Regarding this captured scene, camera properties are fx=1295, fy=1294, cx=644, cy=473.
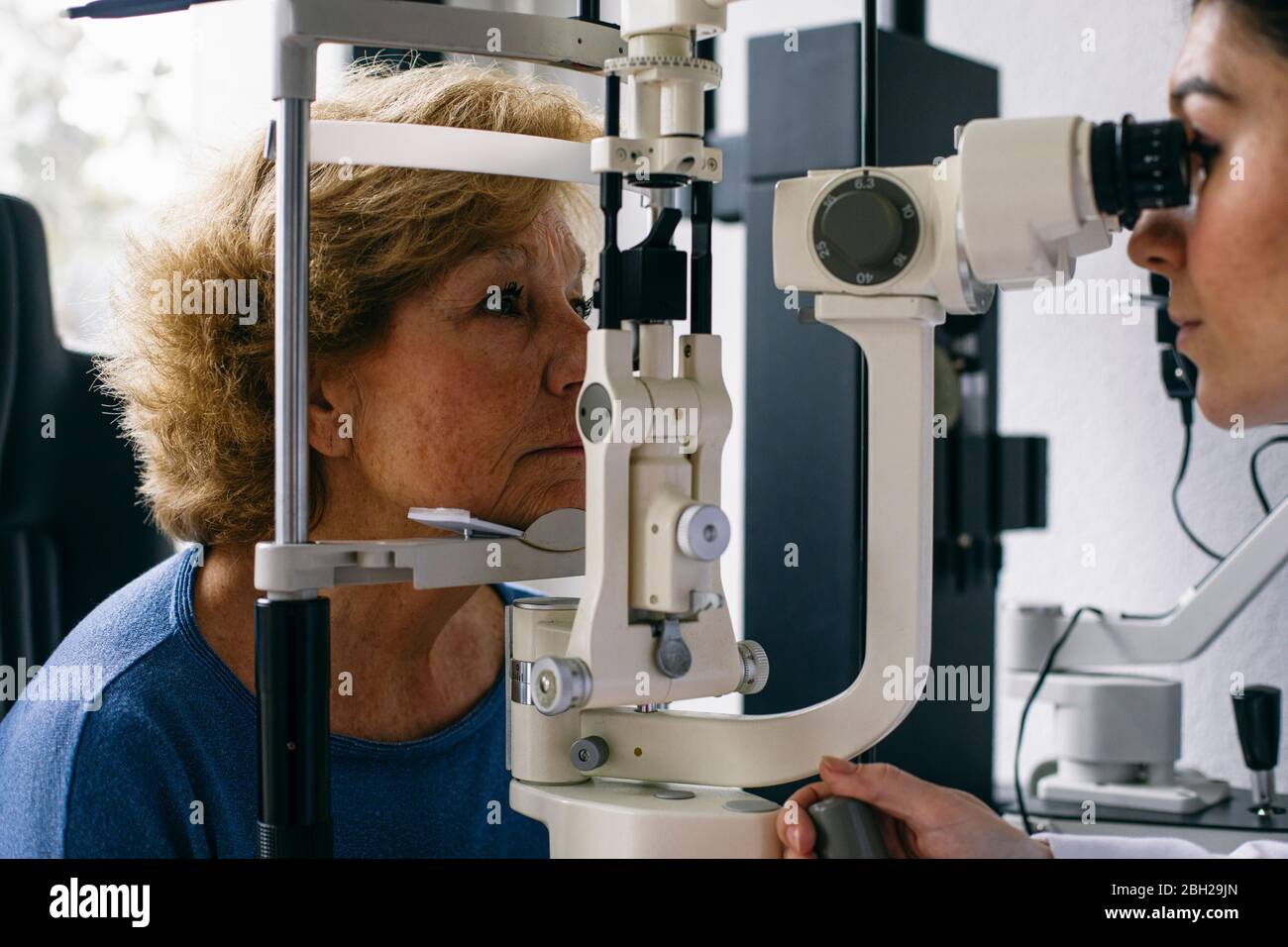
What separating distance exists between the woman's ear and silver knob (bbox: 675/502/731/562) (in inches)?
17.8

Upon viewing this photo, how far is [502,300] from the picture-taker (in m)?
1.08

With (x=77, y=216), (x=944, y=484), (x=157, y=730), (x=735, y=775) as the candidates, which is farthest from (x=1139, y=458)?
(x=77, y=216)

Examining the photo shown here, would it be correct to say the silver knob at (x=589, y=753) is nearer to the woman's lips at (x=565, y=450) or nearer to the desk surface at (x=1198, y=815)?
the woman's lips at (x=565, y=450)

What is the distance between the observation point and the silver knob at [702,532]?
749 mm

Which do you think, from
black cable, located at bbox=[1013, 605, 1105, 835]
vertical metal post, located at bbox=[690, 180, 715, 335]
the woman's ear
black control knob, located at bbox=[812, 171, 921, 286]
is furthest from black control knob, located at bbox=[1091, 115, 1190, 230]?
black cable, located at bbox=[1013, 605, 1105, 835]

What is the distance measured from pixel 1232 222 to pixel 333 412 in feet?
2.33

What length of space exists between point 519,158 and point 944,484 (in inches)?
33.6

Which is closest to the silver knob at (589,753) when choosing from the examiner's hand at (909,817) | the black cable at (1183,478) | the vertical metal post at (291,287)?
the examiner's hand at (909,817)

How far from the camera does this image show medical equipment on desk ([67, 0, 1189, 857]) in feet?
2.46

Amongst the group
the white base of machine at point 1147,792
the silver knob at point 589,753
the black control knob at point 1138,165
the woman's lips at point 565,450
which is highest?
the black control knob at point 1138,165

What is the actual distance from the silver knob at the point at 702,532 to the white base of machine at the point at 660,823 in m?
0.16
